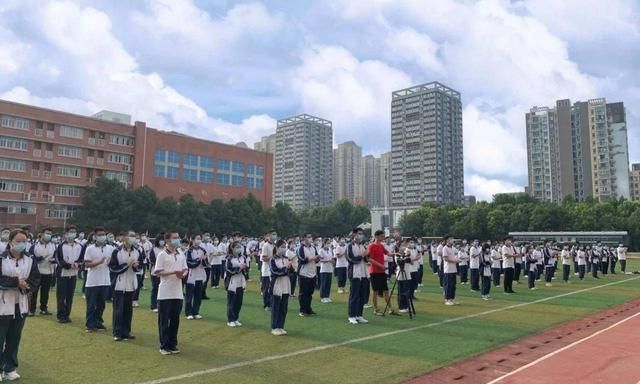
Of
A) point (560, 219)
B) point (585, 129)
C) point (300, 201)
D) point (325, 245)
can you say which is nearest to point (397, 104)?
point (300, 201)

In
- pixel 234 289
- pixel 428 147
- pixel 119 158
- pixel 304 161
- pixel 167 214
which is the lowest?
pixel 234 289

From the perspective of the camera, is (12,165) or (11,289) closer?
(11,289)

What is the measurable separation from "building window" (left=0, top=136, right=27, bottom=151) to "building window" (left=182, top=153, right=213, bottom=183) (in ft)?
68.0

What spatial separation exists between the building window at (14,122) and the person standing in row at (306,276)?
5486cm

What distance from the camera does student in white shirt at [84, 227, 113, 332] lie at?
381 inches

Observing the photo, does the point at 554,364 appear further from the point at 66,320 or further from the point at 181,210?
the point at 181,210

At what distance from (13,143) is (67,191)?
26.6ft

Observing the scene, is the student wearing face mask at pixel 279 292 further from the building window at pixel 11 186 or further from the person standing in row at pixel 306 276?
the building window at pixel 11 186

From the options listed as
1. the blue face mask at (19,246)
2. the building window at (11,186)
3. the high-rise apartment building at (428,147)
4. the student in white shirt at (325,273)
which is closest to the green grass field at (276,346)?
the student in white shirt at (325,273)

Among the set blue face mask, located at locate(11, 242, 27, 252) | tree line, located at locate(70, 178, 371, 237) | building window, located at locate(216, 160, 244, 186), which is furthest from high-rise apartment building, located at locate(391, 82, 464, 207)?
blue face mask, located at locate(11, 242, 27, 252)

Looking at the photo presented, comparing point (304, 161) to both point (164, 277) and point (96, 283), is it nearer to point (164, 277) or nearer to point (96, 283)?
point (96, 283)

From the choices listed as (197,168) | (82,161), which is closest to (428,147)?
(197,168)

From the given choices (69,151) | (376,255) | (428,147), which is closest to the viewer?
(376,255)

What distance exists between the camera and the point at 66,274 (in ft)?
35.6
